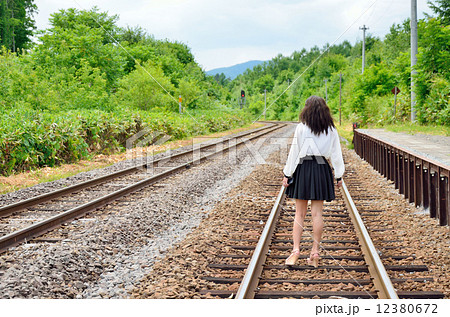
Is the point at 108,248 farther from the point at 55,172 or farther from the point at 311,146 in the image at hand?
the point at 55,172

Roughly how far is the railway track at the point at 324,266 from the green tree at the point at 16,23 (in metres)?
54.3

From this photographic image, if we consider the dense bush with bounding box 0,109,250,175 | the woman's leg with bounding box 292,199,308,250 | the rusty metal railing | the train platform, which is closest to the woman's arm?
the woman's leg with bounding box 292,199,308,250

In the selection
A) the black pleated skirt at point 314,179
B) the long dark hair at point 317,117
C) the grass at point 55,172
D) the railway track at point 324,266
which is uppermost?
the long dark hair at point 317,117

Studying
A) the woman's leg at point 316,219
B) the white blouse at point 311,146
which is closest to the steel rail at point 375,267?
the woman's leg at point 316,219

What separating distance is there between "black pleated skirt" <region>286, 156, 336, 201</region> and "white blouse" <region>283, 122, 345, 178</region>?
0.08 metres

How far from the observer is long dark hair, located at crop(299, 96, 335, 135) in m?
5.01

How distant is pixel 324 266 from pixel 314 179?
3.33ft

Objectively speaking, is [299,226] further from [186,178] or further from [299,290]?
[186,178]

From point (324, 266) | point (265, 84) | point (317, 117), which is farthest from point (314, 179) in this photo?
point (265, 84)

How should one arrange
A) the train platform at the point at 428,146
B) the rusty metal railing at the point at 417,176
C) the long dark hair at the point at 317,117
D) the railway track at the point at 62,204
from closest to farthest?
the long dark hair at the point at 317,117, the railway track at the point at 62,204, the rusty metal railing at the point at 417,176, the train platform at the point at 428,146

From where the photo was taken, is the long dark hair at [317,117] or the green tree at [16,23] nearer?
the long dark hair at [317,117]

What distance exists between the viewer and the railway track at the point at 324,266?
437 cm

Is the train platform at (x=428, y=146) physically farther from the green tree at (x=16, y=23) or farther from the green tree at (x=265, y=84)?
the green tree at (x=265, y=84)

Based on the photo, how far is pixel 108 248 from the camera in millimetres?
6047
